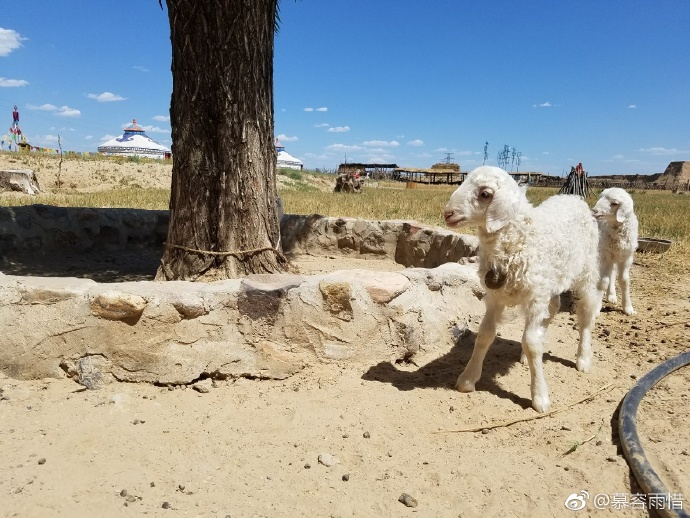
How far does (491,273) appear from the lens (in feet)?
9.57

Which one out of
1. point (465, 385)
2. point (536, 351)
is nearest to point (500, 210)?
point (536, 351)

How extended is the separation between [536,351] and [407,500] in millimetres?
1272

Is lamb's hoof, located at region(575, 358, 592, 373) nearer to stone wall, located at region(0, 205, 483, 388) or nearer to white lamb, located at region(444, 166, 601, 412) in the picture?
white lamb, located at region(444, 166, 601, 412)

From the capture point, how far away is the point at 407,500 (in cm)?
226

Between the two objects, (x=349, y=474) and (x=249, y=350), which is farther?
(x=249, y=350)

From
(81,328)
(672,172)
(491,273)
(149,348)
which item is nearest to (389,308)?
(491,273)

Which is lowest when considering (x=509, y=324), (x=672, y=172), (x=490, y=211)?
(x=509, y=324)

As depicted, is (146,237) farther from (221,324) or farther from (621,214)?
(621,214)

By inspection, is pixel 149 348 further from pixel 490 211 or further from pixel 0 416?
pixel 490 211

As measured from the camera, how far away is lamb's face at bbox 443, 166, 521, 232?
8.97ft

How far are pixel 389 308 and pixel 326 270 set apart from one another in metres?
2.14

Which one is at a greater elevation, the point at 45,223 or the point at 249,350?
the point at 45,223

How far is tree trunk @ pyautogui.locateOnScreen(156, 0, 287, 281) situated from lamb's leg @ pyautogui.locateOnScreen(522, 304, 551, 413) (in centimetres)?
233

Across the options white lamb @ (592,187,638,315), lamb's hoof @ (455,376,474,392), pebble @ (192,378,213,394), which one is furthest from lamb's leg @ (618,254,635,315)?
pebble @ (192,378,213,394)
